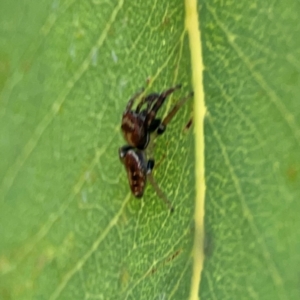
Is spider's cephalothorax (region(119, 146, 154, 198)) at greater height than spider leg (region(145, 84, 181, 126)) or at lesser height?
lesser

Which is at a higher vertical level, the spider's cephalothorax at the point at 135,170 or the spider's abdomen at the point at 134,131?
the spider's abdomen at the point at 134,131

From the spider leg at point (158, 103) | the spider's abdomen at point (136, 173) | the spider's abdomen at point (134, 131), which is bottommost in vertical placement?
the spider's abdomen at point (136, 173)

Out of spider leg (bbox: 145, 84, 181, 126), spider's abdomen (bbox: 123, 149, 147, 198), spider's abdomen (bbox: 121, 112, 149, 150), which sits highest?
spider leg (bbox: 145, 84, 181, 126)
